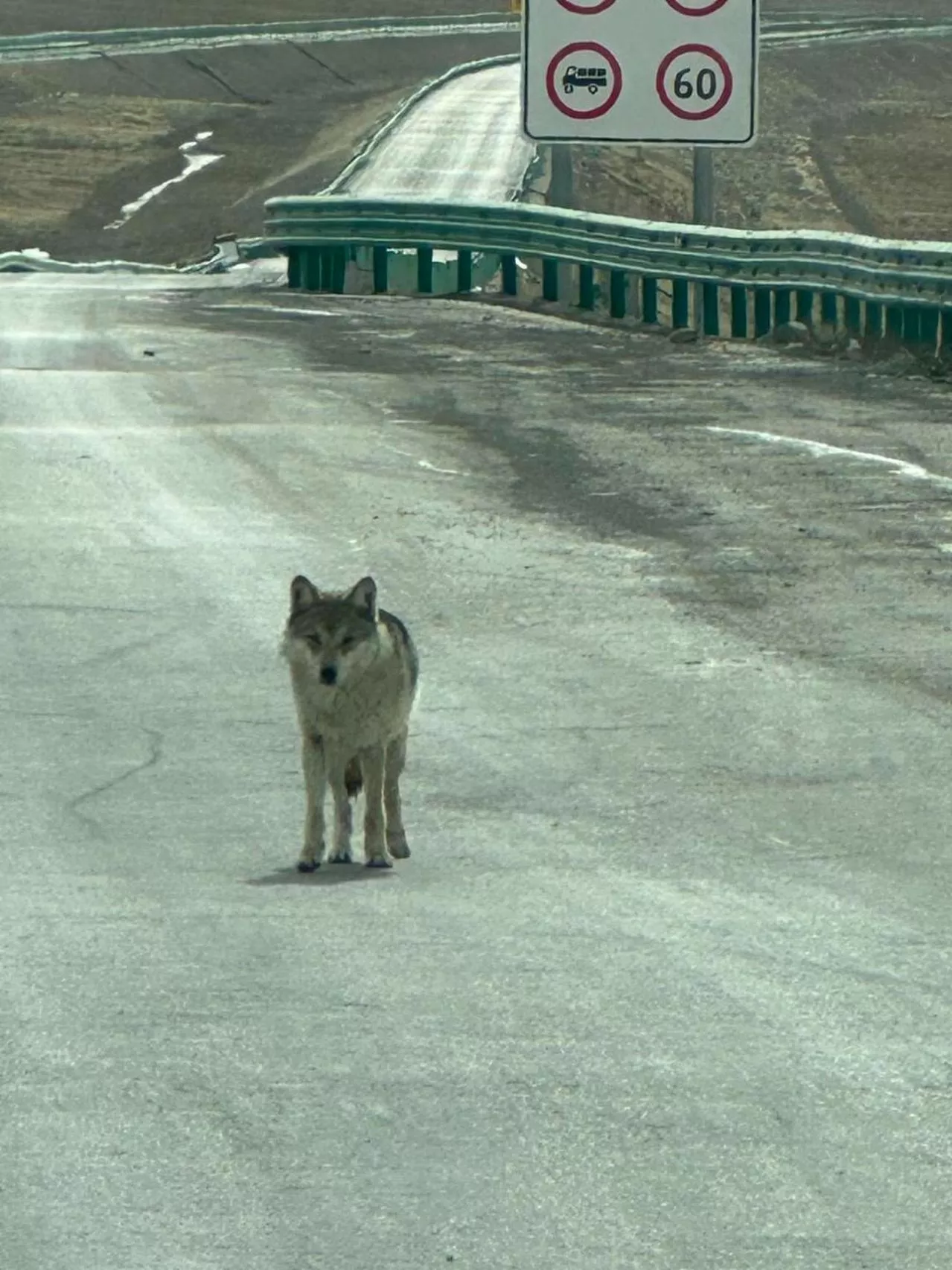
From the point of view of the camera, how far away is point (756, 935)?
761cm

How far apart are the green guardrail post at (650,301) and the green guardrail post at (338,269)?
5.66 m

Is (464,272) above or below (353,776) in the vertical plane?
below

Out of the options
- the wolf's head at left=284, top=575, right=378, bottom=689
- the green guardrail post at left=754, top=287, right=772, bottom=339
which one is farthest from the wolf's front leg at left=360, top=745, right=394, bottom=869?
the green guardrail post at left=754, top=287, right=772, bottom=339

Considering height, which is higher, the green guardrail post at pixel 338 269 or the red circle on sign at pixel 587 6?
the red circle on sign at pixel 587 6

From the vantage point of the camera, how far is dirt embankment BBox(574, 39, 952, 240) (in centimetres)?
5303

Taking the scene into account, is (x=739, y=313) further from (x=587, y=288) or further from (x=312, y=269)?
(x=312, y=269)

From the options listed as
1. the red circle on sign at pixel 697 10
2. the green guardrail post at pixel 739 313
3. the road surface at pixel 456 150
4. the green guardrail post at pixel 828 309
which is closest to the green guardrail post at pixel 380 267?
the red circle on sign at pixel 697 10

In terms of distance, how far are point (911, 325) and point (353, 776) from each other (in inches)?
610

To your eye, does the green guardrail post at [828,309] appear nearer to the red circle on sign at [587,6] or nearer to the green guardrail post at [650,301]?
the green guardrail post at [650,301]

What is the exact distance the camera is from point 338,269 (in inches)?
1291

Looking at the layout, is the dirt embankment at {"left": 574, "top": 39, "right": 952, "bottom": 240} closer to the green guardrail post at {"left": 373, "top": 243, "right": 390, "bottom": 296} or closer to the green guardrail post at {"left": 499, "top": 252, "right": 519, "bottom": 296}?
the green guardrail post at {"left": 373, "top": 243, "right": 390, "bottom": 296}

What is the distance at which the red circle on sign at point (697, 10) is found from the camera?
30281mm

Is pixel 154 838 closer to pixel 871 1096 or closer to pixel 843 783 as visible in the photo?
pixel 843 783

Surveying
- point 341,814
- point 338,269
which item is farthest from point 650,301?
point 341,814
